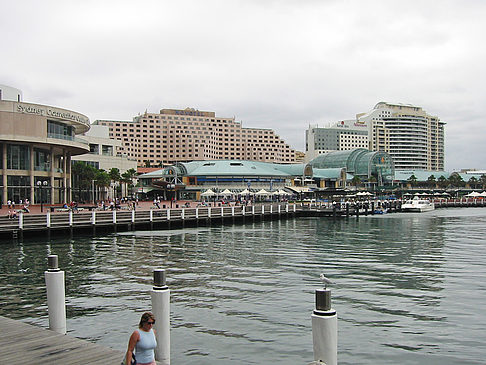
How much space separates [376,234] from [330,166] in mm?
122238

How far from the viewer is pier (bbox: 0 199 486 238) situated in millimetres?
41438

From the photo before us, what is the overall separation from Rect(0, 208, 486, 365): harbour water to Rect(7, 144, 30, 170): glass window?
110 feet

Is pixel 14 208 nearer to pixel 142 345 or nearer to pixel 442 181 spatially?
pixel 142 345

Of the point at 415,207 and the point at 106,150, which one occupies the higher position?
the point at 106,150

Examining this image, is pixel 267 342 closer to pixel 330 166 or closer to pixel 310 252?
pixel 310 252

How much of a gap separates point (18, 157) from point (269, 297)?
5830 centimetres

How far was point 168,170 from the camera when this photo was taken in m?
127

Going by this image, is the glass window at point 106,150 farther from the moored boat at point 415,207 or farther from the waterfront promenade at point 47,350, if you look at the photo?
the waterfront promenade at point 47,350

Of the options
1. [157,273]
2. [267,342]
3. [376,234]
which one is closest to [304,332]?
[267,342]

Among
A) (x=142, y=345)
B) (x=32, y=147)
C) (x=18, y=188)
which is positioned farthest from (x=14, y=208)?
(x=142, y=345)

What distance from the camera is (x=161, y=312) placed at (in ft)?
31.7

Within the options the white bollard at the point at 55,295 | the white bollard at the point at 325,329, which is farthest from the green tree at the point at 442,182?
the white bollard at the point at 325,329

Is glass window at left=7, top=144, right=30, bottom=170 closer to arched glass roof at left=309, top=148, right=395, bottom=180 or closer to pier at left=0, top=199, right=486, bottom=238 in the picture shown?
pier at left=0, top=199, right=486, bottom=238

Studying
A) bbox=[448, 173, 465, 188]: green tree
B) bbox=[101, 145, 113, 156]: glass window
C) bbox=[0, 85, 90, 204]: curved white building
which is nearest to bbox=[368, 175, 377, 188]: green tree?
bbox=[448, 173, 465, 188]: green tree
